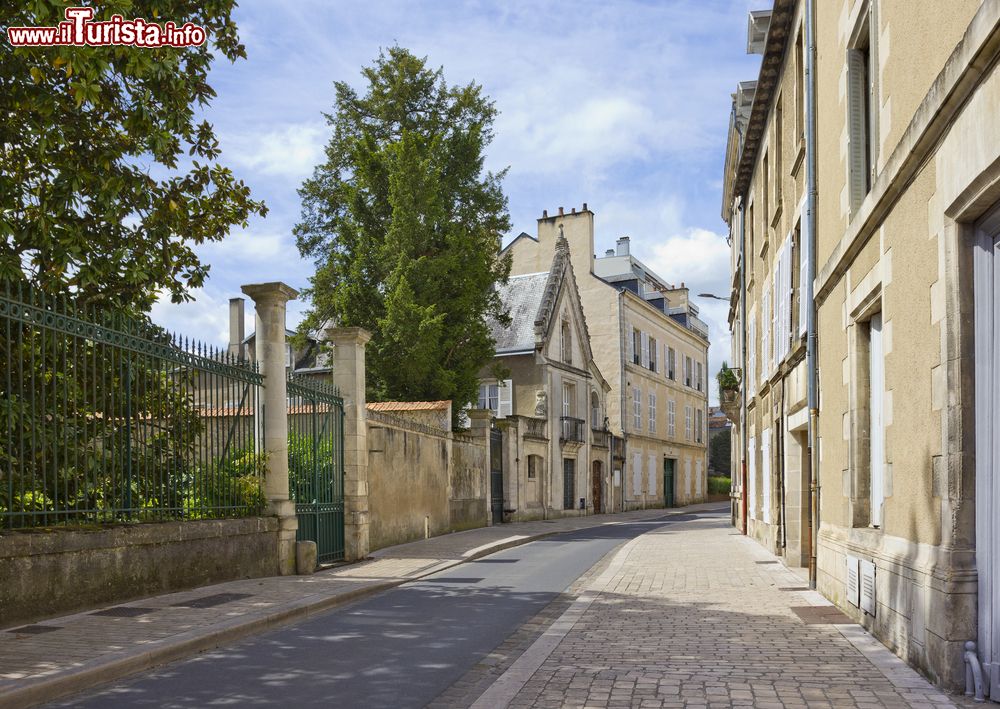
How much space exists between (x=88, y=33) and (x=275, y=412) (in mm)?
5586

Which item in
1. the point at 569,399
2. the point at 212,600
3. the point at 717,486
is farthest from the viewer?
the point at 717,486

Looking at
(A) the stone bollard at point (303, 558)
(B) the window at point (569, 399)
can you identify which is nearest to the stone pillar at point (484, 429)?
(B) the window at point (569, 399)

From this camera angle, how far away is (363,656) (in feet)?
23.6

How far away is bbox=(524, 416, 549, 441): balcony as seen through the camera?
3011cm

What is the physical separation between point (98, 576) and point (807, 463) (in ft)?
30.2

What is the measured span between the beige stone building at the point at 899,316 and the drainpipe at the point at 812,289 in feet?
0.08

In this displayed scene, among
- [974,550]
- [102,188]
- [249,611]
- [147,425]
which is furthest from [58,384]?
[974,550]

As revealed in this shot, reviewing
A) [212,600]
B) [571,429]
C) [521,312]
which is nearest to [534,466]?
[571,429]

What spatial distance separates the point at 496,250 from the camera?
88.9 ft

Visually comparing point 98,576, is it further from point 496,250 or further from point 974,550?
point 496,250

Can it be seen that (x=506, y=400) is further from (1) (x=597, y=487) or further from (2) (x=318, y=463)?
(2) (x=318, y=463)

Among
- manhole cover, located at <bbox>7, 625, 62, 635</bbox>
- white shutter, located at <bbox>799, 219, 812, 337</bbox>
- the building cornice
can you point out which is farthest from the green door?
manhole cover, located at <bbox>7, 625, 62, 635</bbox>

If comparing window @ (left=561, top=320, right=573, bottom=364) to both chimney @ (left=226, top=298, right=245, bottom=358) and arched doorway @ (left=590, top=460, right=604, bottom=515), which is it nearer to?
arched doorway @ (left=590, top=460, right=604, bottom=515)

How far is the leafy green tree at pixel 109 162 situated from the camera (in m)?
8.71
